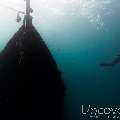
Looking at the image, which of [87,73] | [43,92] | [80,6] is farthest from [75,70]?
[43,92]

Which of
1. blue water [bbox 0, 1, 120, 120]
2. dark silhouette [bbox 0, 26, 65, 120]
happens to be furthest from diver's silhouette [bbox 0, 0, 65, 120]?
blue water [bbox 0, 1, 120, 120]

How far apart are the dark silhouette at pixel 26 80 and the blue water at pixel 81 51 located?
2297 cm

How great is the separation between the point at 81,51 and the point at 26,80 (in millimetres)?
40293

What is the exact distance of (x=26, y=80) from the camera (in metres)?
12.1

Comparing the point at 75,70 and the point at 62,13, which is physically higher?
the point at 62,13

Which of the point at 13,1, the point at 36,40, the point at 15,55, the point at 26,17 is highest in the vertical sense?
the point at 13,1

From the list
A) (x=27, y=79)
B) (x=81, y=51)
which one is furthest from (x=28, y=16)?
(x=81, y=51)

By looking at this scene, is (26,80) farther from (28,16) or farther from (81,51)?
(81,51)

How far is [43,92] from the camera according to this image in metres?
12.5

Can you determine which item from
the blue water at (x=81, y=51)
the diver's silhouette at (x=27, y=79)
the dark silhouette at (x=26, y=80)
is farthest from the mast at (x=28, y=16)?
the blue water at (x=81, y=51)

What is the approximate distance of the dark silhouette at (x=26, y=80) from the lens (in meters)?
12.0

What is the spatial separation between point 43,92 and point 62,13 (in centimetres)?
2386

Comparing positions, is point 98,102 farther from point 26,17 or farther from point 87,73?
point 26,17

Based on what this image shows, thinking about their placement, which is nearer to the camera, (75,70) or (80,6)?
(80,6)
